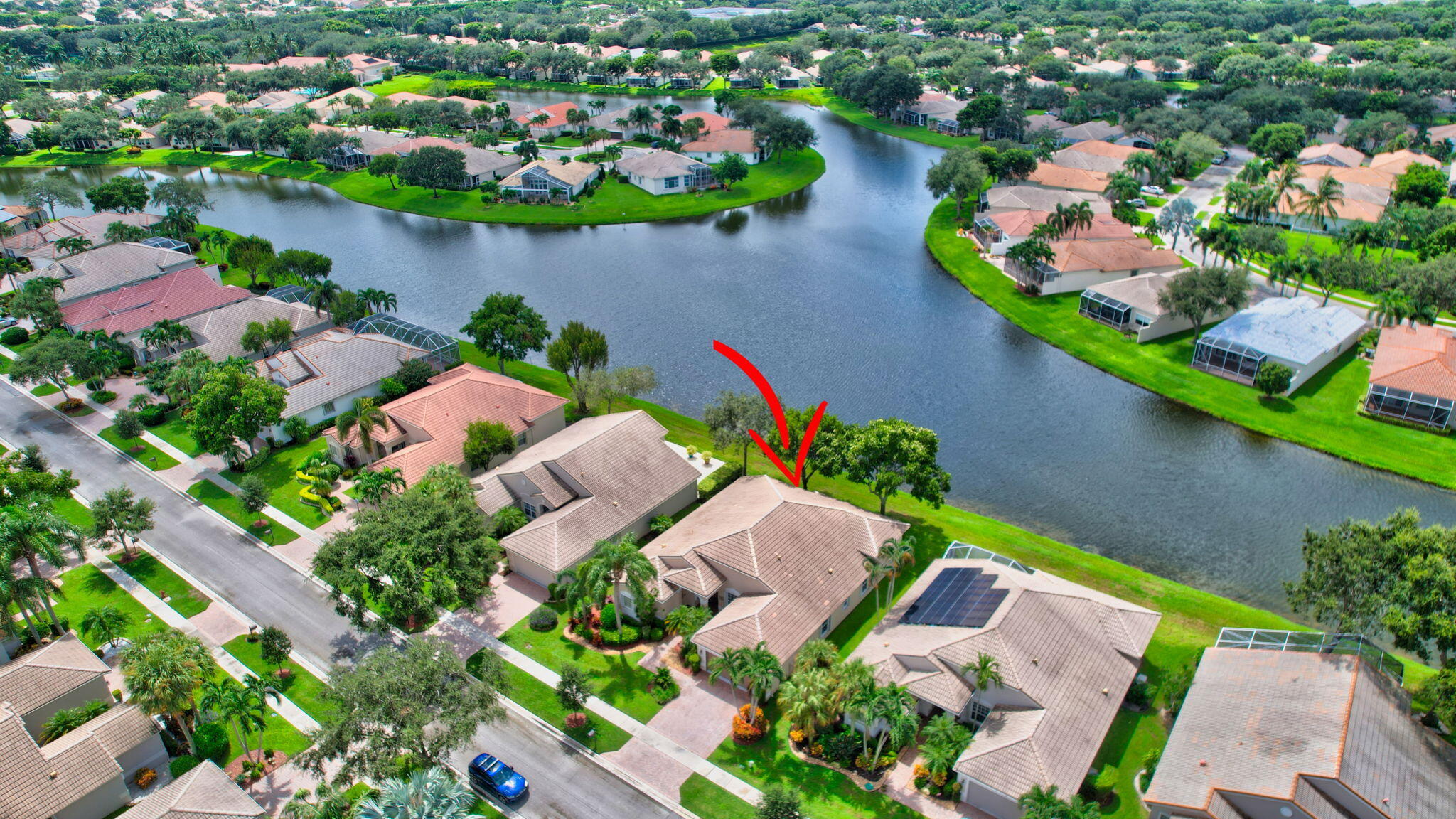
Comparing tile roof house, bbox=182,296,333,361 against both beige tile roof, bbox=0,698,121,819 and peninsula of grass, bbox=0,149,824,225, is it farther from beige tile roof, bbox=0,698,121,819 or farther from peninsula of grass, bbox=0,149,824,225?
beige tile roof, bbox=0,698,121,819

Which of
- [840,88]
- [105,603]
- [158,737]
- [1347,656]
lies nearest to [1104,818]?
[1347,656]

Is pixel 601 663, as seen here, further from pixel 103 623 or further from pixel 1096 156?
pixel 1096 156

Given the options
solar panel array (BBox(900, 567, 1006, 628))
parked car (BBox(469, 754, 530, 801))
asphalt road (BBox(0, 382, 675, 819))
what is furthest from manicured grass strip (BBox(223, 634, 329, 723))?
solar panel array (BBox(900, 567, 1006, 628))

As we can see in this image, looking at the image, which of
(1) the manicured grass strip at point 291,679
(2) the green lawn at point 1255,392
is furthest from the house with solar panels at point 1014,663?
(2) the green lawn at point 1255,392

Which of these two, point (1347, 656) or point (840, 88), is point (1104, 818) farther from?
point (840, 88)

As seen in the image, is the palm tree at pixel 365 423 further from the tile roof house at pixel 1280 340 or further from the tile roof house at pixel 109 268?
the tile roof house at pixel 1280 340

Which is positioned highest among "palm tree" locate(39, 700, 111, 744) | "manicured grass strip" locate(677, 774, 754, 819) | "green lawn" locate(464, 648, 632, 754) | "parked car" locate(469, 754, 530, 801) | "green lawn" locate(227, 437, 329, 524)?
"palm tree" locate(39, 700, 111, 744)
